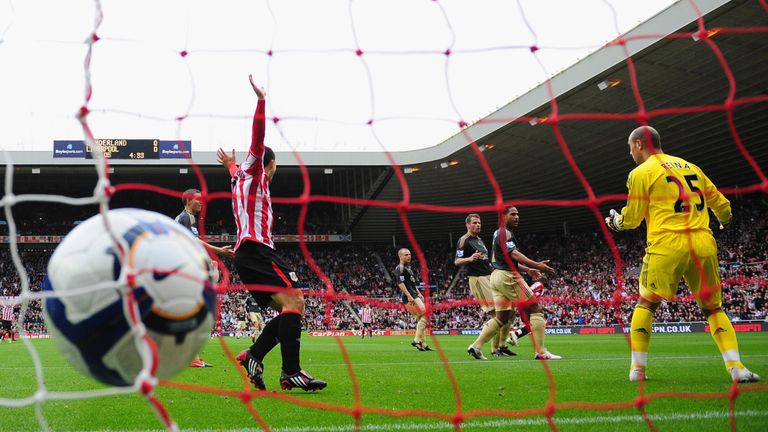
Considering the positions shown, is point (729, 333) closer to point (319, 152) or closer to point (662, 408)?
point (662, 408)

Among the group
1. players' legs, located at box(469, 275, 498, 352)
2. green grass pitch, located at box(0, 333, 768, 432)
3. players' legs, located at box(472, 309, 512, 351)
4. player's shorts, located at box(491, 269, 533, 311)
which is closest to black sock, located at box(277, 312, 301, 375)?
green grass pitch, located at box(0, 333, 768, 432)

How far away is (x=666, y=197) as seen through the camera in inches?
196

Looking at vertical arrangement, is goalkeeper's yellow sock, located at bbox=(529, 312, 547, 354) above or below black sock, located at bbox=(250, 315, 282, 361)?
below

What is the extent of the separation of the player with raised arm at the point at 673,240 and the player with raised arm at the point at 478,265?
389cm

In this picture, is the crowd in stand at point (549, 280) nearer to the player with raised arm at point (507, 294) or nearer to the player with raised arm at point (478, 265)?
the player with raised arm at point (478, 265)

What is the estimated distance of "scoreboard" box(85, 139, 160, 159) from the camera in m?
30.7

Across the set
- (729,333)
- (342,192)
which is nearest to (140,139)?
(342,192)

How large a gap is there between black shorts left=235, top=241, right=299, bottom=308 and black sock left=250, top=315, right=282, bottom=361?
23 cm

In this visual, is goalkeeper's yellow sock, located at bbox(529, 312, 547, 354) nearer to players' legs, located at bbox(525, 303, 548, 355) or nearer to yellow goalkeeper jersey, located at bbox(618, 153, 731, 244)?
players' legs, located at bbox(525, 303, 548, 355)

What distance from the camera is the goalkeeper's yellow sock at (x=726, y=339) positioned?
16.3 feet

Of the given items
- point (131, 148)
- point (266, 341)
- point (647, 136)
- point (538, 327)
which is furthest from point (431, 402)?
point (131, 148)

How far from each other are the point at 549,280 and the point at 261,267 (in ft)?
99.8

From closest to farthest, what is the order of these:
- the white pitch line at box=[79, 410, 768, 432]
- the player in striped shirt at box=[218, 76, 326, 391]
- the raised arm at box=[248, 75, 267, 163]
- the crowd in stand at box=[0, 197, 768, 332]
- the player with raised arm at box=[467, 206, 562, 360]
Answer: the white pitch line at box=[79, 410, 768, 432] → the raised arm at box=[248, 75, 267, 163] → the player in striped shirt at box=[218, 76, 326, 391] → the player with raised arm at box=[467, 206, 562, 360] → the crowd in stand at box=[0, 197, 768, 332]

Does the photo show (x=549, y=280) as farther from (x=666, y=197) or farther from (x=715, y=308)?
(x=666, y=197)
